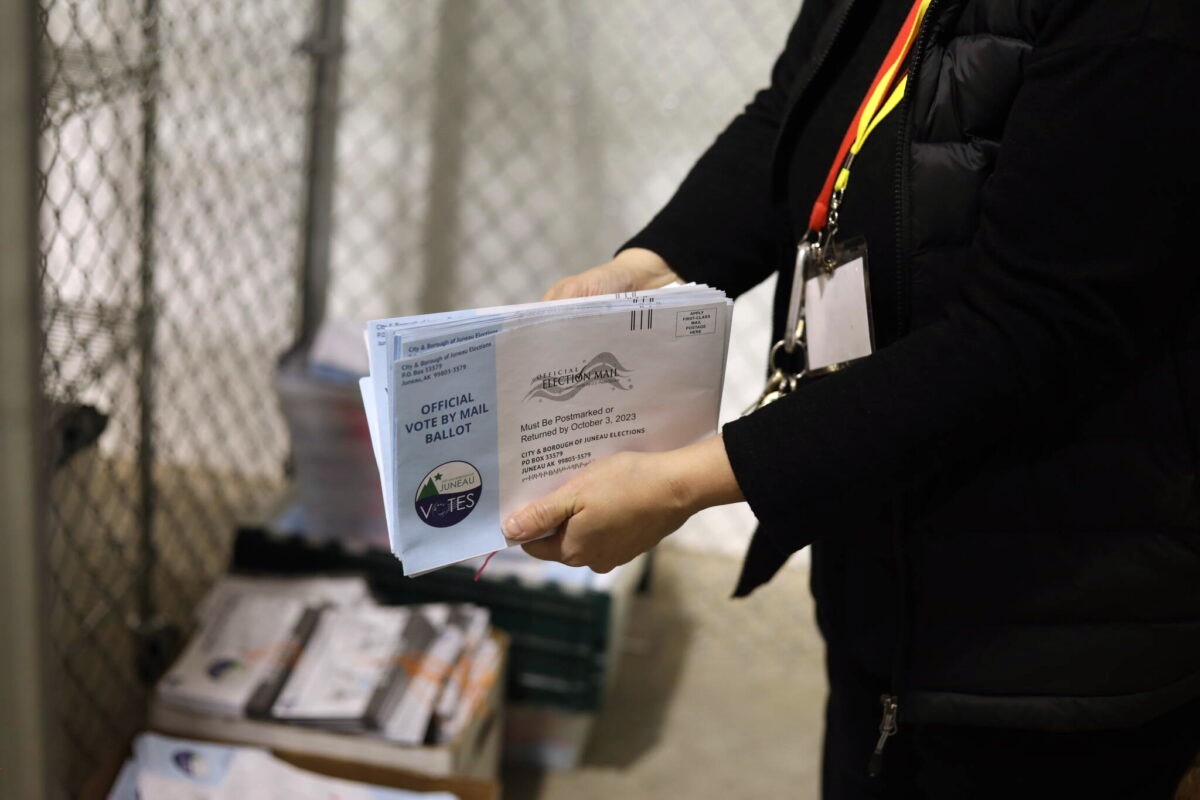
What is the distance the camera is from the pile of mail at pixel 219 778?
1.26m

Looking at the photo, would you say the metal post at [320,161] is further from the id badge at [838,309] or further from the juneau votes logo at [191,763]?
the id badge at [838,309]

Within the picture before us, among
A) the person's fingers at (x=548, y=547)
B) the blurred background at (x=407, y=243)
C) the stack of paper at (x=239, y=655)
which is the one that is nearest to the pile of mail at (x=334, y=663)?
the stack of paper at (x=239, y=655)

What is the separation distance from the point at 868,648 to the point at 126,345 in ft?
3.69

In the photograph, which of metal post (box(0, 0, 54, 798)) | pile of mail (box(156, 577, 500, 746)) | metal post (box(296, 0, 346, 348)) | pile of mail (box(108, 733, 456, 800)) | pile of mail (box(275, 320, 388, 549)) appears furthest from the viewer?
metal post (box(296, 0, 346, 348))

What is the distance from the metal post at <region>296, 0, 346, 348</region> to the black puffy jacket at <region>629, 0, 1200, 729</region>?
4.13ft

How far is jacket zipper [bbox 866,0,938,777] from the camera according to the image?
27.7 inches

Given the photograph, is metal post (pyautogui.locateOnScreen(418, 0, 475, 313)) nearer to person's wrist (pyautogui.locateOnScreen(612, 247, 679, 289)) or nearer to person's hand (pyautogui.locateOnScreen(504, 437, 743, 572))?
person's wrist (pyautogui.locateOnScreen(612, 247, 679, 289))

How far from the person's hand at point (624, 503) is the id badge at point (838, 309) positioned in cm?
14

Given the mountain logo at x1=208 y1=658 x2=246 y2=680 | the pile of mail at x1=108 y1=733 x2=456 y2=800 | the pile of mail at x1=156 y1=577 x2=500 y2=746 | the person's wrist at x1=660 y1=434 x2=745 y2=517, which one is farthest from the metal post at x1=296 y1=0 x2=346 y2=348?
the person's wrist at x1=660 y1=434 x2=745 y2=517

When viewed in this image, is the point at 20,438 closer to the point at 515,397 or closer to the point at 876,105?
the point at 515,397

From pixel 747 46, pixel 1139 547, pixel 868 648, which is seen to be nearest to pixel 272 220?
pixel 747 46

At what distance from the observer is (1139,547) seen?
0.72 meters

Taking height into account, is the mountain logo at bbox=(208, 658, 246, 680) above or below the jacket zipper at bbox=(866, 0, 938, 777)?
below

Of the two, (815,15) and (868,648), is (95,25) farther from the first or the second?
(868,648)
